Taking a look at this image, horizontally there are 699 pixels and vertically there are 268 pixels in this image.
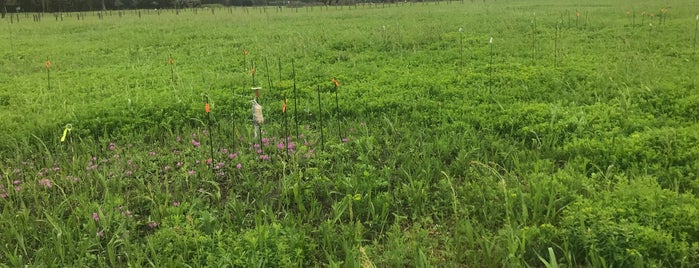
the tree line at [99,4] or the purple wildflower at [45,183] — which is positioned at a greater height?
the tree line at [99,4]

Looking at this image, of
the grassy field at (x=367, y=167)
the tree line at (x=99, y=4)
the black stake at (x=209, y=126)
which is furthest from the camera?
the tree line at (x=99, y=4)

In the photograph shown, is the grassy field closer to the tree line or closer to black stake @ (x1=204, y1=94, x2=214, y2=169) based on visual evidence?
black stake @ (x1=204, y1=94, x2=214, y2=169)

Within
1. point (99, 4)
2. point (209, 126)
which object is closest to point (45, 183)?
point (209, 126)

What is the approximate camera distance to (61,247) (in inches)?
137

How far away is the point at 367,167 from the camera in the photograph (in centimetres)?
466

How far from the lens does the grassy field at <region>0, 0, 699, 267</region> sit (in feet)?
11.1

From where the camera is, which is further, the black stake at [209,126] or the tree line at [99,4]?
the tree line at [99,4]

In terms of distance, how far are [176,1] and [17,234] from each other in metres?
66.3

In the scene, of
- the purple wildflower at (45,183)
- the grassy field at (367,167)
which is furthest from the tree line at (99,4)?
the purple wildflower at (45,183)

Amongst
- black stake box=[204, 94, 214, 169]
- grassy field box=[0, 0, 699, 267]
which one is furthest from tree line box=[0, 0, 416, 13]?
black stake box=[204, 94, 214, 169]

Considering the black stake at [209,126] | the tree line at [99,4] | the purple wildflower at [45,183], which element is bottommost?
the purple wildflower at [45,183]

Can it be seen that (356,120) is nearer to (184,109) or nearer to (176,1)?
(184,109)

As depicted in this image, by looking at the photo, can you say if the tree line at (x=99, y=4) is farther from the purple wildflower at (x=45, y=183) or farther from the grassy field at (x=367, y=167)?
the purple wildflower at (x=45, y=183)

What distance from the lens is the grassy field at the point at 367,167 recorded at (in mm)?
3381
